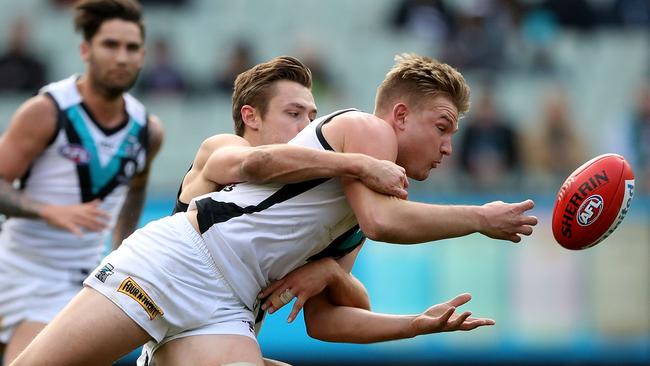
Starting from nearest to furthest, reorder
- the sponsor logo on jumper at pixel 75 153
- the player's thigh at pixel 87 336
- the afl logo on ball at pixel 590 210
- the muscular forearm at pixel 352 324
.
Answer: the player's thigh at pixel 87 336 < the afl logo on ball at pixel 590 210 < the muscular forearm at pixel 352 324 < the sponsor logo on jumper at pixel 75 153

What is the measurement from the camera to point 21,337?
24.2 feet

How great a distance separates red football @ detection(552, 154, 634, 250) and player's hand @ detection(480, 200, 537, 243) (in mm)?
501

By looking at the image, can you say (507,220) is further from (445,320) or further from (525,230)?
(445,320)

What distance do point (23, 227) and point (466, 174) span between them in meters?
5.90

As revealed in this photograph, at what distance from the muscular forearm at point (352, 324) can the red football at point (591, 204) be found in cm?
85

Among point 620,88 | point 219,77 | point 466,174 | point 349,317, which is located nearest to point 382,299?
point 466,174

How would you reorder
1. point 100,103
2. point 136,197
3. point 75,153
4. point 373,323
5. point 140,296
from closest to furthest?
1. point 140,296
2. point 373,323
3. point 75,153
4. point 100,103
5. point 136,197

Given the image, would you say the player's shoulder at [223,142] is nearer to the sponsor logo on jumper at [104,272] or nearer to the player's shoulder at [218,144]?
the player's shoulder at [218,144]

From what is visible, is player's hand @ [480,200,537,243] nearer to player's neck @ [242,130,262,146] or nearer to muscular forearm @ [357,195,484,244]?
muscular forearm @ [357,195,484,244]

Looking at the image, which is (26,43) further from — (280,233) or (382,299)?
(280,233)

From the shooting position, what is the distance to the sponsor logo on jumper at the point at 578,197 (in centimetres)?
569

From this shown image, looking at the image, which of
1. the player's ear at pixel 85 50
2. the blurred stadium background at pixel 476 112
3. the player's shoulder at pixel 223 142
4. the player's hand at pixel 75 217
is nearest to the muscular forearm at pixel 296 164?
the player's shoulder at pixel 223 142

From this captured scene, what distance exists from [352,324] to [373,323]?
11 cm

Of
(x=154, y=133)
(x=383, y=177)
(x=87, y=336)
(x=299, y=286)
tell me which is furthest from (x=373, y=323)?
(x=154, y=133)
